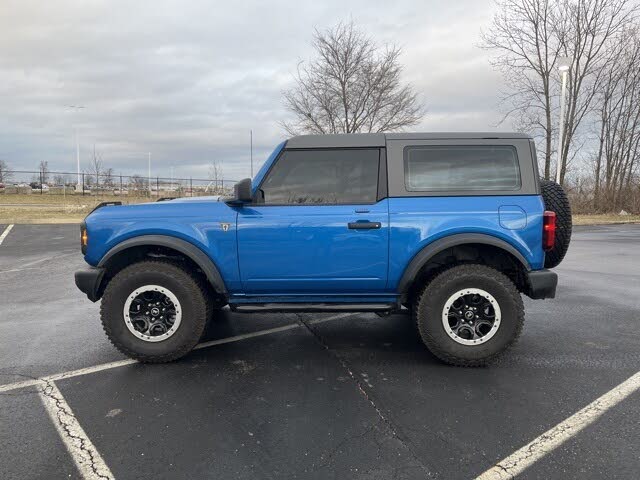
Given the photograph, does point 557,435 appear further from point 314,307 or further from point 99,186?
point 99,186

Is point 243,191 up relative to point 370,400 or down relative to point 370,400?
up

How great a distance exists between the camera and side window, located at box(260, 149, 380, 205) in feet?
12.1

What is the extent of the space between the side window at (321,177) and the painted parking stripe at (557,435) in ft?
7.15

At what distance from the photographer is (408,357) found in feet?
12.5

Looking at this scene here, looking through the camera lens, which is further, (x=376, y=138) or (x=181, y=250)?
(x=376, y=138)

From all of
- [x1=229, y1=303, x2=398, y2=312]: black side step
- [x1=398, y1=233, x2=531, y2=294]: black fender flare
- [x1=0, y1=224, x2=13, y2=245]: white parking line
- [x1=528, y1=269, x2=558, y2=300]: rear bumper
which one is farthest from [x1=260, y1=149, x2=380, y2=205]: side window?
[x1=0, y1=224, x2=13, y2=245]: white parking line

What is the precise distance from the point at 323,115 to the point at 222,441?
19.5 m

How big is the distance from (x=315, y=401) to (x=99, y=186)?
4614 cm

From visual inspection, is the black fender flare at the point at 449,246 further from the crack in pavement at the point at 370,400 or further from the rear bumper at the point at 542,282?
the crack in pavement at the point at 370,400

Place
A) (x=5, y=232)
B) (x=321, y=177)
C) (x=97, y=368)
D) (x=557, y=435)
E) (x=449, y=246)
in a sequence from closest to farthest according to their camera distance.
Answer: (x=557, y=435) < (x=449, y=246) < (x=97, y=368) < (x=321, y=177) < (x=5, y=232)

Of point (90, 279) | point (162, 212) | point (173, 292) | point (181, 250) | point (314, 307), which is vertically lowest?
point (314, 307)

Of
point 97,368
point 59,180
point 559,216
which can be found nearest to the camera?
point 97,368

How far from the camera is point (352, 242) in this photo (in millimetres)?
3547

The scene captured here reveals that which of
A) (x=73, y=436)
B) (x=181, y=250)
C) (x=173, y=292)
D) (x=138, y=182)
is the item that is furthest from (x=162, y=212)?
(x=138, y=182)
